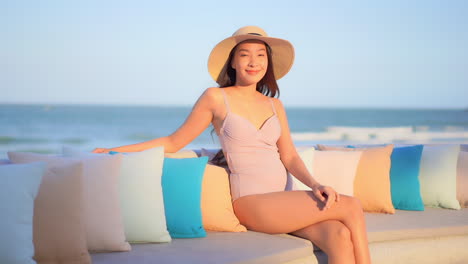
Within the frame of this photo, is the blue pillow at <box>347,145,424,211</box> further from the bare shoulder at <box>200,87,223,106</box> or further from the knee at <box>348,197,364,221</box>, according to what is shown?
the bare shoulder at <box>200,87,223,106</box>

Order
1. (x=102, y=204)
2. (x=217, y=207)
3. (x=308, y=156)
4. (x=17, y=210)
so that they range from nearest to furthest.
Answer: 1. (x=17, y=210)
2. (x=102, y=204)
3. (x=217, y=207)
4. (x=308, y=156)

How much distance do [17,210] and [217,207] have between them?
1.14m

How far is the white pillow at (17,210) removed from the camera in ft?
7.00

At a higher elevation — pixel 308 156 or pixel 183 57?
pixel 183 57

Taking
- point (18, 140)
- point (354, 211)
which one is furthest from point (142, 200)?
point (18, 140)

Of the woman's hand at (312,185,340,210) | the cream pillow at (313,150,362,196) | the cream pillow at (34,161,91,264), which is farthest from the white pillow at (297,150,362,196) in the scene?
the cream pillow at (34,161,91,264)

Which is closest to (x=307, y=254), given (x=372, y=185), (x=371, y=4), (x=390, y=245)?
(x=390, y=245)

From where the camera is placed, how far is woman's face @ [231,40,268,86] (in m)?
3.29

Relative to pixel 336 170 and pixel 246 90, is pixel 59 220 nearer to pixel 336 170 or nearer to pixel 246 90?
pixel 246 90

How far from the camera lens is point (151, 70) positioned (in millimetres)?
21516

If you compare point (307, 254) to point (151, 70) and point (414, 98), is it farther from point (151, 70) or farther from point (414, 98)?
point (414, 98)

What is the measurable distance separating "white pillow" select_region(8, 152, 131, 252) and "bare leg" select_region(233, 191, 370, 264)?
68 cm

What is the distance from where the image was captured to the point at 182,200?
2.94 meters

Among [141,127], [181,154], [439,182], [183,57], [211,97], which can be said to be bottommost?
[141,127]
